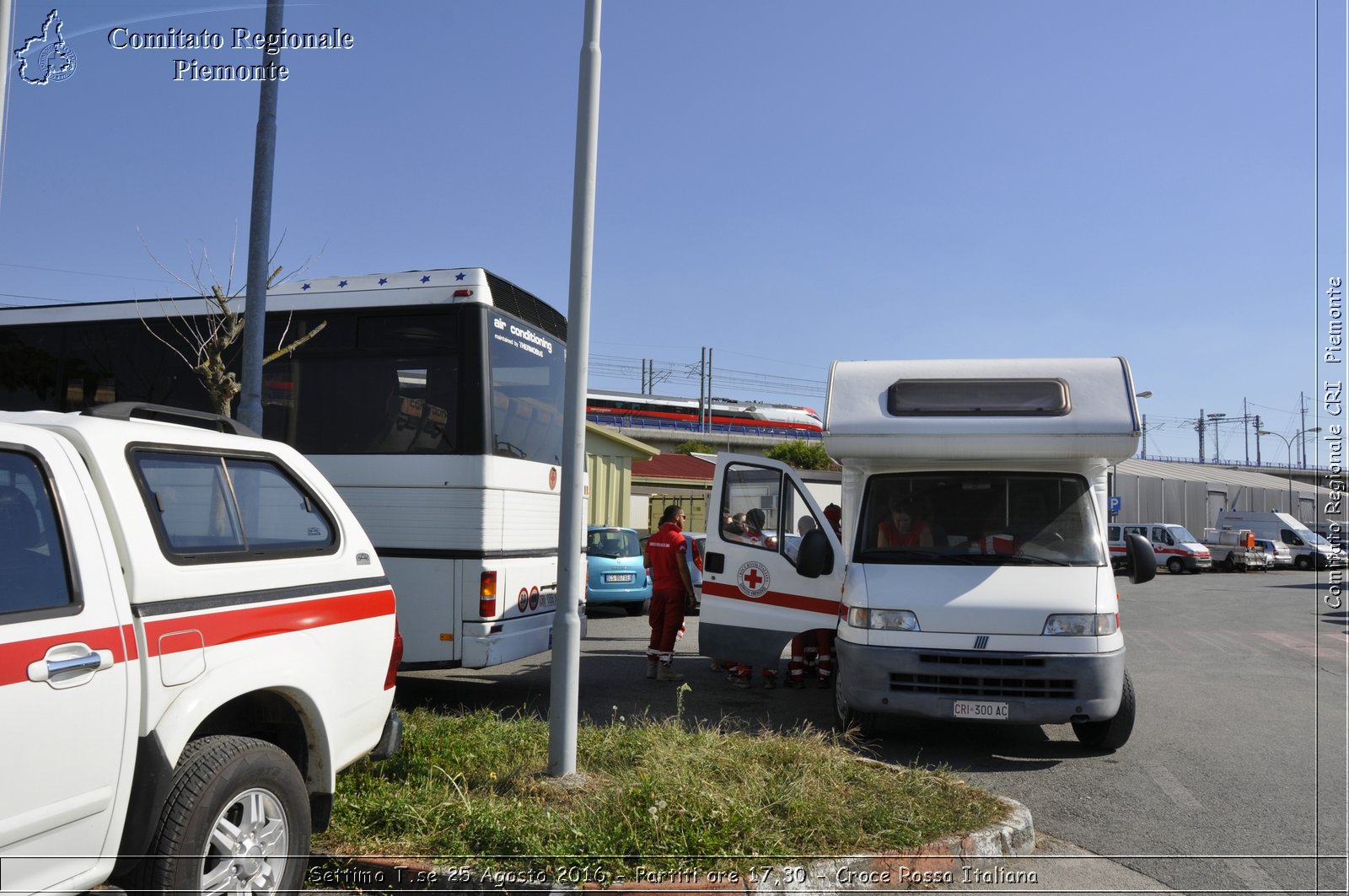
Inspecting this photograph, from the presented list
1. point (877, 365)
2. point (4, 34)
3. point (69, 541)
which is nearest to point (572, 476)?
point (69, 541)

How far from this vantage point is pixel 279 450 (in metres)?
4.62

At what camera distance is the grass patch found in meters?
4.56

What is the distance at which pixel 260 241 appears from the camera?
8.74 metres

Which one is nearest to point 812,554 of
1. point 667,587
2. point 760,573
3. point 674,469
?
point 760,573

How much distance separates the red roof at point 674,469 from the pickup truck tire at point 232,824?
106ft

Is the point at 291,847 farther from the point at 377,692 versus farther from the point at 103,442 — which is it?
the point at 103,442

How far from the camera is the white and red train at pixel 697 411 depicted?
64.8 meters

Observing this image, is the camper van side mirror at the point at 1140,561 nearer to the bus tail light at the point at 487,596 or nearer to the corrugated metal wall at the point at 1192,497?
the bus tail light at the point at 487,596

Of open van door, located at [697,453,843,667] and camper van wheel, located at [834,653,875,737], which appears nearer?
camper van wheel, located at [834,653,875,737]

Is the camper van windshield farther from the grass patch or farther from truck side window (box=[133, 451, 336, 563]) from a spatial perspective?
truck side window (box=[133, 451, 336, 563])

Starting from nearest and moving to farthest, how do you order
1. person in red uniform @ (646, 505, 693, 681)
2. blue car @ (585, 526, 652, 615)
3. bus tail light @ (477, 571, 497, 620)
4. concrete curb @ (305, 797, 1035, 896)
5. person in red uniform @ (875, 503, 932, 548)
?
concrete curb @ (305, 797, 1035, 896), person in red uniform @ (875, 503, 932, 548), bus tail light @ (477, 571, 497, 620), person in red uniform @ (646, 505, 693, 681), blue car @ (585, 526, 652, 615)


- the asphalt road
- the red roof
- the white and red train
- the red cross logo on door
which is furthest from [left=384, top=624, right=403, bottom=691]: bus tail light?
the white and red train

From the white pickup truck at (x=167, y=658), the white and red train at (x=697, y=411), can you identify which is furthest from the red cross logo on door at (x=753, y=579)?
the white and red train at (x=697, y=411)

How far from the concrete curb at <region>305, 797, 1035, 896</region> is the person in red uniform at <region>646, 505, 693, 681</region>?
18.4 feet
